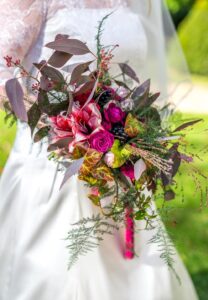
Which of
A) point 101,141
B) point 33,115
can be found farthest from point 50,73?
point 101,141

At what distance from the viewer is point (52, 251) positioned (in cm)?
235

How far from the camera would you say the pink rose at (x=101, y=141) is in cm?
186

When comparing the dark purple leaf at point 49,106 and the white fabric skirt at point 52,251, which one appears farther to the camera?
the white fabric skirt at point 52,251

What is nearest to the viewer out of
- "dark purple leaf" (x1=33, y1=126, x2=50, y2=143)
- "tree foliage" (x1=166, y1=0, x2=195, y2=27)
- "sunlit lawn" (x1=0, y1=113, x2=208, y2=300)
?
"dark purple leaf" (x1=33, y1=126, x2=50, y2=143)

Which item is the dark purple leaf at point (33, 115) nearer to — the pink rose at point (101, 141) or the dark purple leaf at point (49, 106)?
the dark purple leaf at point (49, 106)

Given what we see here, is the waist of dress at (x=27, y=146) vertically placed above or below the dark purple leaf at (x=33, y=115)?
above

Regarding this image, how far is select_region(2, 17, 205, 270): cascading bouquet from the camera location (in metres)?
1.85

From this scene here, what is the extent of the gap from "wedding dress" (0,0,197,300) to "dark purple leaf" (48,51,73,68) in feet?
1.38

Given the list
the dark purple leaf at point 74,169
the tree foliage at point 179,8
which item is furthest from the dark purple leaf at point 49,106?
the tree foliage at point 179,8

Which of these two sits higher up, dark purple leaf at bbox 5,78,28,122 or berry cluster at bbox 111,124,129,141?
dark purple leaf at bbox 5,78,28,122

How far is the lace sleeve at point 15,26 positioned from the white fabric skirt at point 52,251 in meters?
0.33

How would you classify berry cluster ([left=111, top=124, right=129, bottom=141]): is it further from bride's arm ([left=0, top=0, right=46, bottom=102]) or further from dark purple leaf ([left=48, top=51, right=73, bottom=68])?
bride's arm ([left=0, top=0, right=46, bottom=102])

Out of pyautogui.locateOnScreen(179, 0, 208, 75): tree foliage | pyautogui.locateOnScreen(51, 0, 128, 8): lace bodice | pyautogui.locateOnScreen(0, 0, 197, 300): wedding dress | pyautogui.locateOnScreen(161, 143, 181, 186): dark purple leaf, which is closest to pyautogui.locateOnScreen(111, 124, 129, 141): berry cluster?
pyautogui.locateOnScreen(161, 143, 181, 186): dark purple leaf

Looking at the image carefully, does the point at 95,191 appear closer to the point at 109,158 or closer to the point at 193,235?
the point at 109,158
